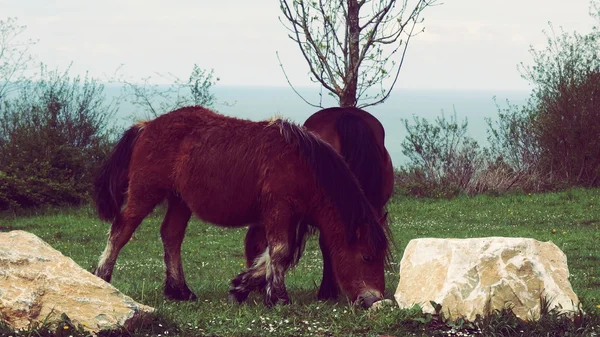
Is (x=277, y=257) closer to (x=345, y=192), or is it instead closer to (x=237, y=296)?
(x=237, y=296)

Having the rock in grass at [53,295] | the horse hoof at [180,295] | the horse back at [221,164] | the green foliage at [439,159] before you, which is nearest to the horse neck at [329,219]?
the horse back at [221,164]

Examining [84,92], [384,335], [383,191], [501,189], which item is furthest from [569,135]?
[384,335]

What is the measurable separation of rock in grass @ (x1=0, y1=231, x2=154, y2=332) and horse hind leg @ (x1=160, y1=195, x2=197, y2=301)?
1.76 m

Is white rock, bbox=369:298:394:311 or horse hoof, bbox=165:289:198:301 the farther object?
horse hoof, bbox=165:289:198:301

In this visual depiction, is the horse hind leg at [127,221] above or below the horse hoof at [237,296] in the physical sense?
above

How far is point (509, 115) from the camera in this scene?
24766 mm

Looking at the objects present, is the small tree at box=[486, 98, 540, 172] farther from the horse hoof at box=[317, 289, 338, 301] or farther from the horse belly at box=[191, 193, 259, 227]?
the horse belly at box=[191, 193, 259, 227]

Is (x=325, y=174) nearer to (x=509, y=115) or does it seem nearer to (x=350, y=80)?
(x=350, y=80)

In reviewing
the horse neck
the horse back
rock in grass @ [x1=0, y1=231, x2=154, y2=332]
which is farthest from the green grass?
the horse back

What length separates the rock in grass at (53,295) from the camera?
6.48 metres

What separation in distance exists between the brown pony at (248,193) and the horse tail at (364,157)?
613 millimetres

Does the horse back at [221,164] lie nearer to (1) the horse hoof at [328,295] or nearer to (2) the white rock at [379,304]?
(1) the horse hoof at [328,295]

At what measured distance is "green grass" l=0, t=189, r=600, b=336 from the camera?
275 inches

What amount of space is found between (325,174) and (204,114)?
5.58ft
